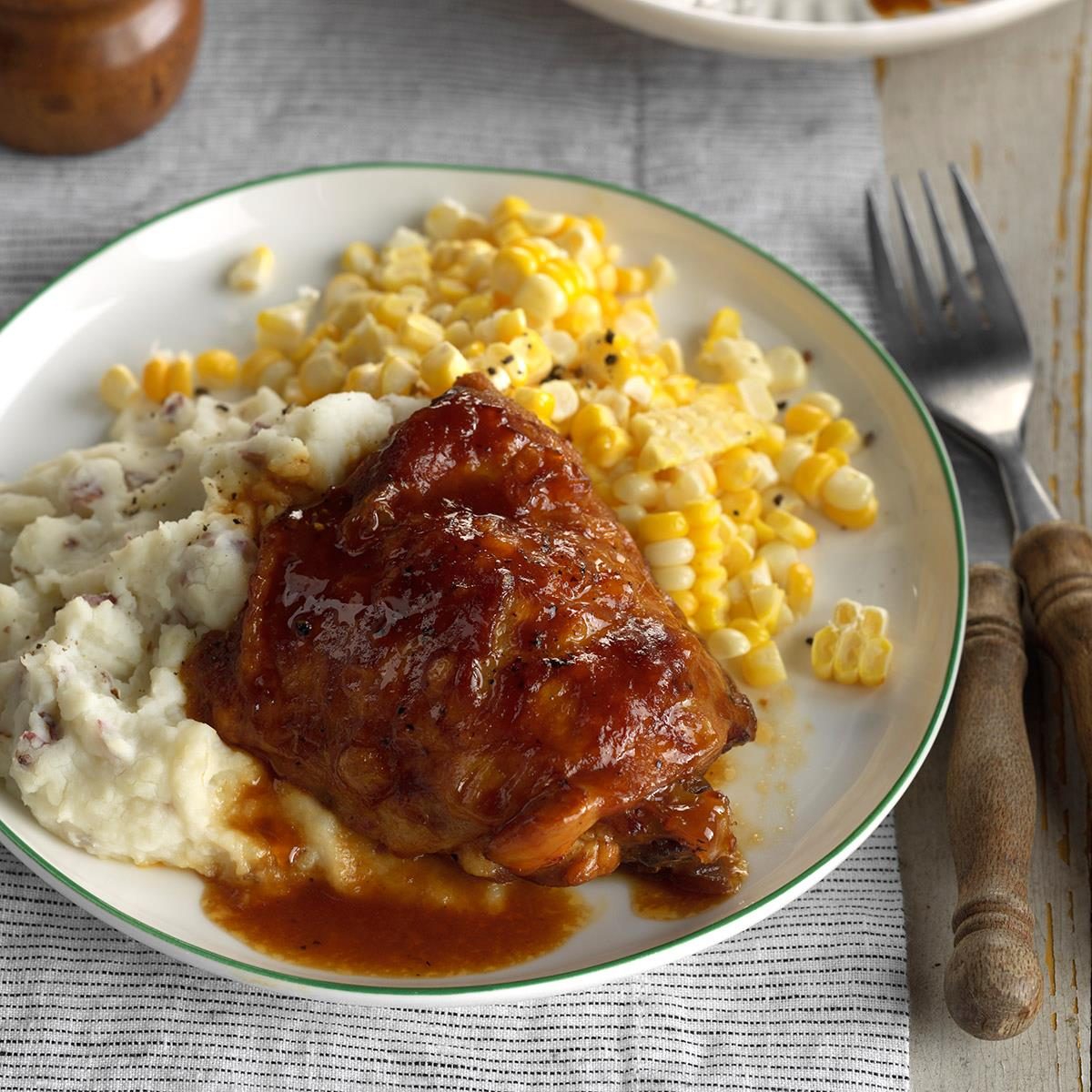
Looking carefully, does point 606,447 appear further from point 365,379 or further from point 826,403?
point 826,403

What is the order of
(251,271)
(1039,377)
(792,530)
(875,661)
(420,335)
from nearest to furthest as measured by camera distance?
1. (875,661)
2. (792,530)
3. (420,335)
4. (251,271)
5. (1039,377)

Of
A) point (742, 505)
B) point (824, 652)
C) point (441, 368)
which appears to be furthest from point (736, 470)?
point (441, 368)

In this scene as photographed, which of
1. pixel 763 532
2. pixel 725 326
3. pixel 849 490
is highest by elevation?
pixel 725 326

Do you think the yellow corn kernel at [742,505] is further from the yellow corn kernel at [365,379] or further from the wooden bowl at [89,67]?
the wooden bowl at [89,67]

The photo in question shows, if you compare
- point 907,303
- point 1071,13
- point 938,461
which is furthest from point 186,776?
point 1071,13

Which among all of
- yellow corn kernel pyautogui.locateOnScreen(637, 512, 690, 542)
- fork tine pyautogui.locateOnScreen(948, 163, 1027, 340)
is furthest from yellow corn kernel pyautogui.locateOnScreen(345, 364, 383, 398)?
fork tine pyautogui.locateOnScreen(948, 163, 1027, 340)

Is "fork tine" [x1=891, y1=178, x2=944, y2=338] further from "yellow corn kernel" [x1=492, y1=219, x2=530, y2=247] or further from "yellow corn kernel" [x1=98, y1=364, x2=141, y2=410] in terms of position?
"yellow corn kernel" [x1=98, y1=364, x2=141, y2=410]
